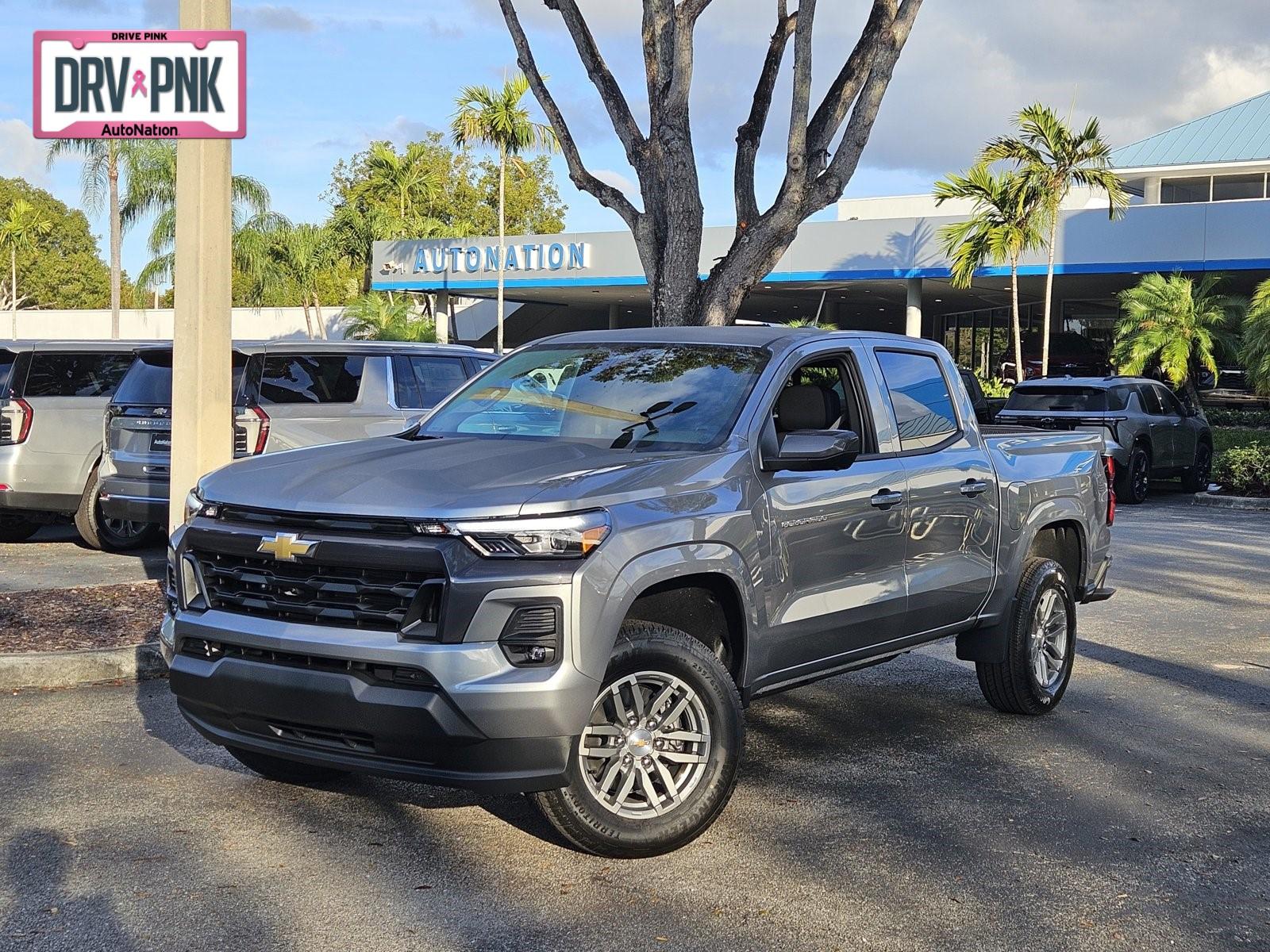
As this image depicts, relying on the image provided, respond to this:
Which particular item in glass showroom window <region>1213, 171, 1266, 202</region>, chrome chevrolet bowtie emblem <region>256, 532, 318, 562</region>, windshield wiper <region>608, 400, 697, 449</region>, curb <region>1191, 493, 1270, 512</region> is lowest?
curb <region>1191, 493, 1270, 512</region>

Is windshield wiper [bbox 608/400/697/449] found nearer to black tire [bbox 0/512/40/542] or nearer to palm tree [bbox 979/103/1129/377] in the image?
black tire [bbox 0/512/40/542]

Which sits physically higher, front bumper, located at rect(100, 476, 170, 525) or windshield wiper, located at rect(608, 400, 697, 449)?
windshield wiper, located at rect(608, 400, 697, 449)

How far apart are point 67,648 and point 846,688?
4279 millimetres

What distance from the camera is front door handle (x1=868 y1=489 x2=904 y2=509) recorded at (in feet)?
20.0

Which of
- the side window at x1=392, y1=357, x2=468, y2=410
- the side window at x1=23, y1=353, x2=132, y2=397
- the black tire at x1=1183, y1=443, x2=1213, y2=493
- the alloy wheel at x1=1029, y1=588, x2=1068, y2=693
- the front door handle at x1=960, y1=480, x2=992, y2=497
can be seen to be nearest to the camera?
the front door handle at x1=960, y1=480, x2=992, y2=497

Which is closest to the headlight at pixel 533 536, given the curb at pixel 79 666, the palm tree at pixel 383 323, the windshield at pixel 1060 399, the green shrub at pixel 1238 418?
the curb at pixel 79 666

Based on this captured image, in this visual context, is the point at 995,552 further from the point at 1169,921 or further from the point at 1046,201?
the point at 1046,201

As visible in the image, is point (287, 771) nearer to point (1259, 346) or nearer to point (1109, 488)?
point (1109, 488)

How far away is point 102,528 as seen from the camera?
1290 centimetres

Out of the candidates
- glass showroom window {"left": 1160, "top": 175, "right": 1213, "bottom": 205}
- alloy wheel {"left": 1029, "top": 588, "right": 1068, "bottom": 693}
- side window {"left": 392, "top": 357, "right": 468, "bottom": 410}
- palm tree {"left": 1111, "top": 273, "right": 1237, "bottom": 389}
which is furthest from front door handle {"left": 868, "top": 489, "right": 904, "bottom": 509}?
glass showroom window {"left": 1160, "top": 175, "right": 1213, "bottom": 205}

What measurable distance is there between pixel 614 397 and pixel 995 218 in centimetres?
2791

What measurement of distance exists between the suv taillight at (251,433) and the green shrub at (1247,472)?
1552 cm

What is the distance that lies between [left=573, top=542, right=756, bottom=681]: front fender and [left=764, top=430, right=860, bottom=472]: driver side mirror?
1.55 ft

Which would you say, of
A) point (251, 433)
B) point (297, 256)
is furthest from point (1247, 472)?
point (297, 256)
